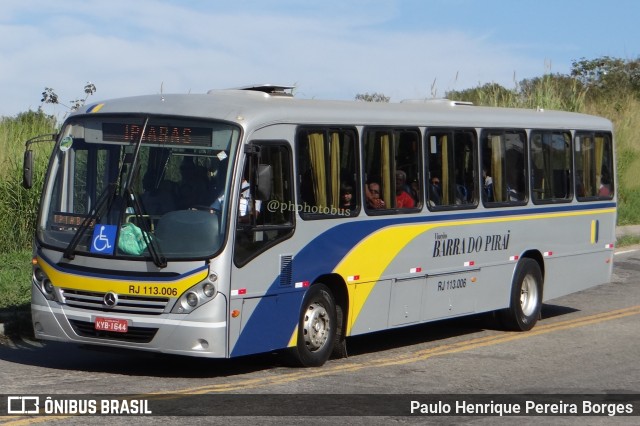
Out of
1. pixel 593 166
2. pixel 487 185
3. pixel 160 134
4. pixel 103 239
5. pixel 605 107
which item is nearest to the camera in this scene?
pixel 103 239

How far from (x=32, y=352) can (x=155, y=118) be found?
2938mm

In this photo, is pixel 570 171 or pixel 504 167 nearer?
pixel 504 167

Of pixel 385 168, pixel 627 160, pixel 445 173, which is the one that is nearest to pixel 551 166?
pixel 445 173

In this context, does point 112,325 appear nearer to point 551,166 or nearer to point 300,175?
point 300,175

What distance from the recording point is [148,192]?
36.2ft

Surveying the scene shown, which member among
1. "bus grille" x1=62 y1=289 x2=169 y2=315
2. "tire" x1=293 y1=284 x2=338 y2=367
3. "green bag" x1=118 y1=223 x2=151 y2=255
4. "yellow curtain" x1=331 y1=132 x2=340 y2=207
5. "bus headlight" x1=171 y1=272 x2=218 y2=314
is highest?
"yellow curtain" x1=331 y1=132 x2=340 y2=207

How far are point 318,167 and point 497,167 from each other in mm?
3651

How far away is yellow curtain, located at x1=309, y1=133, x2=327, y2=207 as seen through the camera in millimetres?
12039

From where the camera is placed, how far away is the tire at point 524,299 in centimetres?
1532

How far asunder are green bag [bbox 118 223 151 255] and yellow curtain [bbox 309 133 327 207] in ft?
6.46

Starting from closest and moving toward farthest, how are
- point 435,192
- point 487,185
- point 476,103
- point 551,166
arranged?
point 435,192 < point 487,185 < point 551,166 < point 476,103

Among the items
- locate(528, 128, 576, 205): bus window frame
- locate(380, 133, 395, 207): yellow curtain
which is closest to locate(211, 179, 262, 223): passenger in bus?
locate(380, 133, 395, 207): yellow curtain

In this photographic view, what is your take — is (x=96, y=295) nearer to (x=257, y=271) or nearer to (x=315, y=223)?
(x=257, y=271)

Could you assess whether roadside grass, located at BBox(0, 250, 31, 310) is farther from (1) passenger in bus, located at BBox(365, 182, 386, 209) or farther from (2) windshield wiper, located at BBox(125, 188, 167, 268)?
(1) passenger in bus, located at BBox(365, 182, 386, 209)
